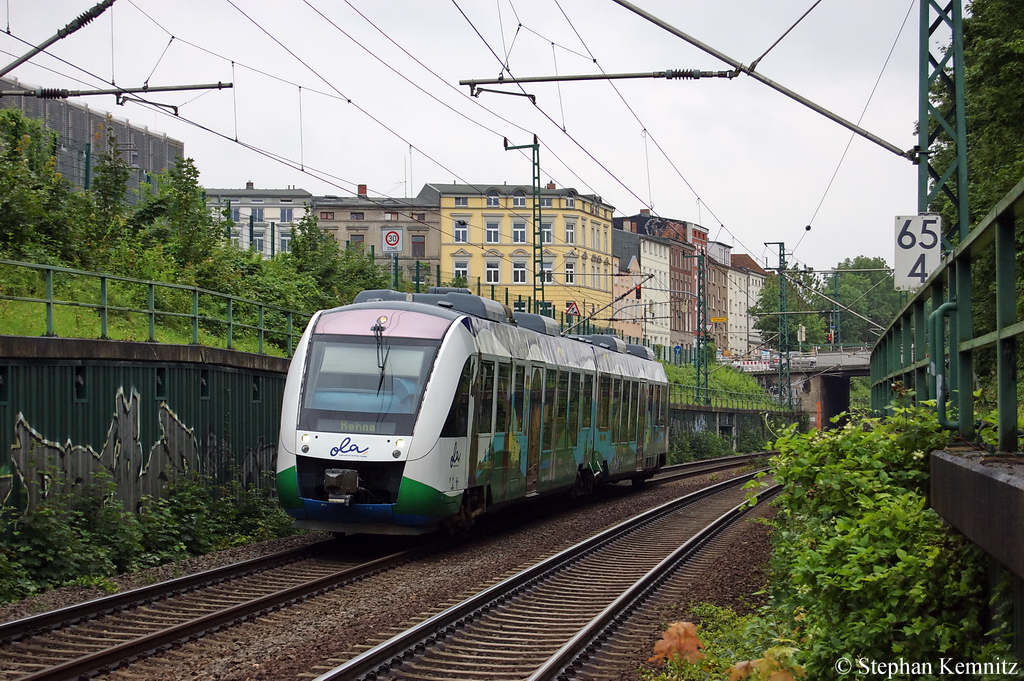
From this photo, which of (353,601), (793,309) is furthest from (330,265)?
(793,309)

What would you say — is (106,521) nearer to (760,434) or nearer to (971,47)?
(971,47)

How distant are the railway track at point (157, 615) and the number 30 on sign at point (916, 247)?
7.21 metres

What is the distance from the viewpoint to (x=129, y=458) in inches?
559

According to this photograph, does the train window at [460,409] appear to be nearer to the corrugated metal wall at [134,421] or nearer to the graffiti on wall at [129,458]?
the graffiti on wall at [129,458]

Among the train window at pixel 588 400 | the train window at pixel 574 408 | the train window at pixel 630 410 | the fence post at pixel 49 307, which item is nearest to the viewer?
the fence post at pixel 49 307

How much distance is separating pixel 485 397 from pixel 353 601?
15.9 feet

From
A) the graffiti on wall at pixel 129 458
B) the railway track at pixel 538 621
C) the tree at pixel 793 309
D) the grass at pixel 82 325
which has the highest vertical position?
the tree at pixel 793 309

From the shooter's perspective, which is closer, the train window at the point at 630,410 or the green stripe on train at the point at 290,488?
the green stripe on train at the point at 290,488

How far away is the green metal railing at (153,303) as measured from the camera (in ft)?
44.9

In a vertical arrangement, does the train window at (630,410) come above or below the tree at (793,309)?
below

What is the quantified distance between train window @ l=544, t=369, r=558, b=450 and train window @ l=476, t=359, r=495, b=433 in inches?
119

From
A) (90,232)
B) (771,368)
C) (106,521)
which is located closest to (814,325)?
(771,368)

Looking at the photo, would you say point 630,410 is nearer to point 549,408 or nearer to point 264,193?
point 549,408

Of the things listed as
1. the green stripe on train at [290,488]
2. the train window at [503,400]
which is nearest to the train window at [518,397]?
the train window at [503,400]
